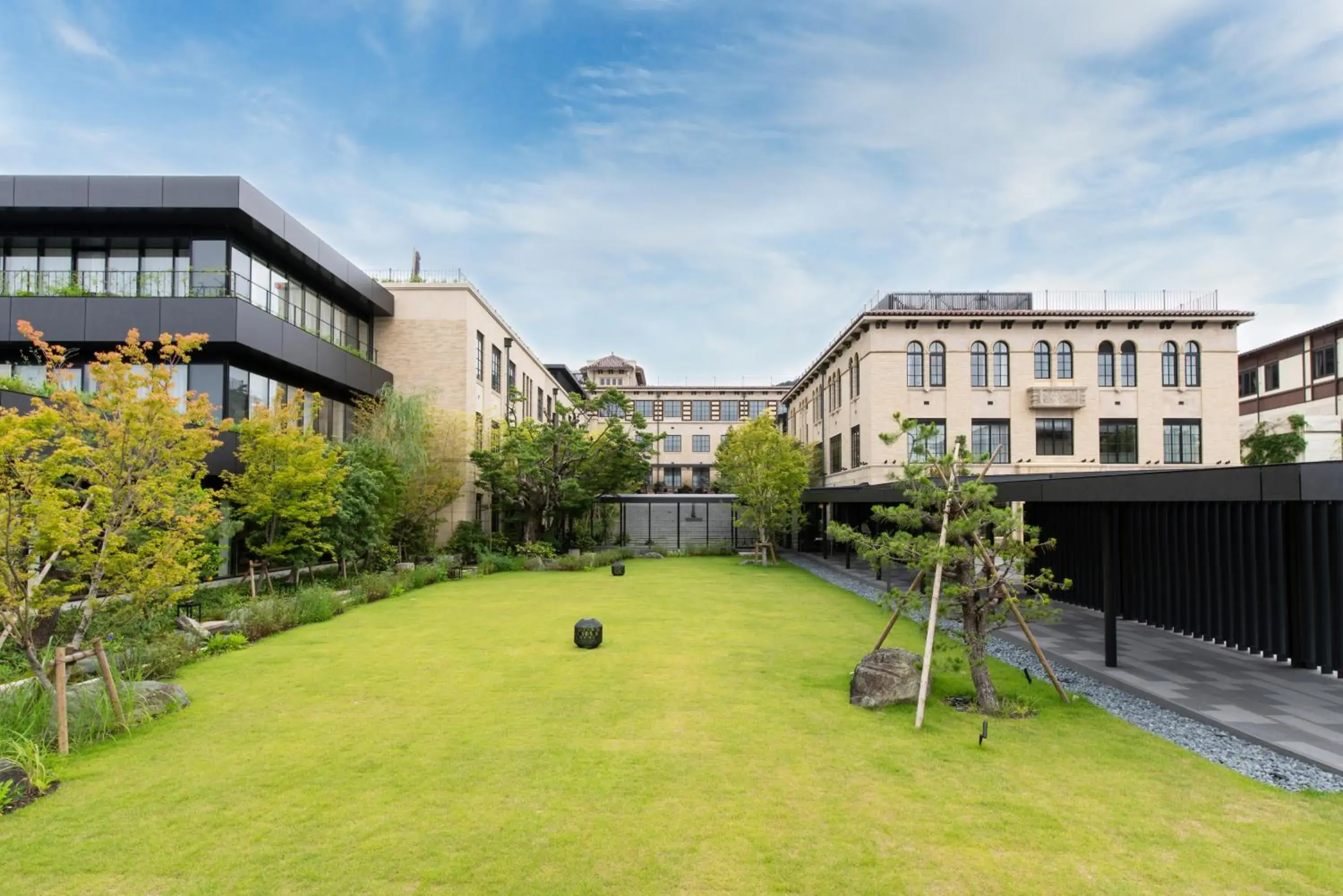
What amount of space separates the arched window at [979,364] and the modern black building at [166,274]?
25940mm

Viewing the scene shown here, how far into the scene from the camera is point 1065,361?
31281mm

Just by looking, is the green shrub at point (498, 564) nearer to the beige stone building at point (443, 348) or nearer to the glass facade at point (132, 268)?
the beige stone building at point (443, 348)

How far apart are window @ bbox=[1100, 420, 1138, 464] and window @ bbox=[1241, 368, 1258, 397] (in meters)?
20.6

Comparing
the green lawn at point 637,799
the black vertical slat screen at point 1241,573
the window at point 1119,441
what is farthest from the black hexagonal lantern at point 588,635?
the window at point 1119,441

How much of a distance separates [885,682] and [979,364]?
26117 millimetres

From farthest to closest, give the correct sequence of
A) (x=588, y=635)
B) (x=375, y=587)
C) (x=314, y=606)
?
(x=375, y=587) → (x=314, y=606) → (x=588, y=635)

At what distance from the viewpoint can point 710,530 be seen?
149 feet

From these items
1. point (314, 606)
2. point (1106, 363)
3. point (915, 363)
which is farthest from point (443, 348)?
point (1106, 363)

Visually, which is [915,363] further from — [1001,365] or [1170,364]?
[1170,364]

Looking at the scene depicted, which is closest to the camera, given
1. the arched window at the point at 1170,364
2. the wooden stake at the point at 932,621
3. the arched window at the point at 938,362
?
the wooden stake at the point at 932,621

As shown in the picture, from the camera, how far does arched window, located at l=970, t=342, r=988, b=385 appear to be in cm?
3120

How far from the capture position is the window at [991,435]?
1217 inches

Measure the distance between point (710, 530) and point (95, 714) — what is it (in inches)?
1530

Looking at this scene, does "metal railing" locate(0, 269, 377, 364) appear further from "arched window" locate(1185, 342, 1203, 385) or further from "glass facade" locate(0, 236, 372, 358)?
"arched window" locate(1185, 342, 1203, 385)
